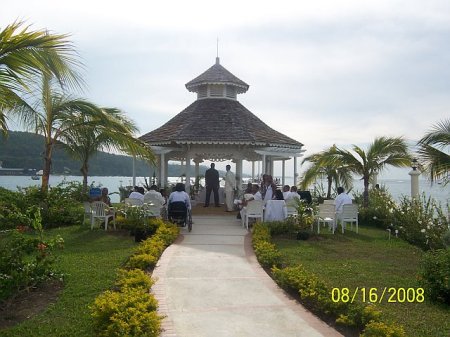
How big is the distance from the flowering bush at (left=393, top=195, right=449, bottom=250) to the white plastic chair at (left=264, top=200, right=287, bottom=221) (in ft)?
10.3

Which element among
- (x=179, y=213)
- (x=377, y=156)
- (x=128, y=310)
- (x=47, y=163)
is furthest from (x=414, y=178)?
(x=128, y=310)

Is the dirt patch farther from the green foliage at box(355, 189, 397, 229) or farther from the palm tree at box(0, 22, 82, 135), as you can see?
the green foliage at box(355, 189, 397, 229)

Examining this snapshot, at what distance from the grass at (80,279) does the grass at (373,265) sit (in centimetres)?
330

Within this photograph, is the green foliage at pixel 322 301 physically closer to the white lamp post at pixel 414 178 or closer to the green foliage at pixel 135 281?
the green foliage at pixel 135 281

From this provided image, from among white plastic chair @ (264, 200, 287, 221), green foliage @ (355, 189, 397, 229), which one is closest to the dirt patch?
white plastic chair @ (264, 200, 287, 221)

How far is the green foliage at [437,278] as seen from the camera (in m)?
6.50

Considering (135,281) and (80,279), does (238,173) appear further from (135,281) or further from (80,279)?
(135,281)

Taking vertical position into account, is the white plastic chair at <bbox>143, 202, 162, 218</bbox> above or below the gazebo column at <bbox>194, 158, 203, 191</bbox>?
below

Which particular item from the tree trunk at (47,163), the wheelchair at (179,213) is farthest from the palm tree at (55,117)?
the wheelchair at (179,213)

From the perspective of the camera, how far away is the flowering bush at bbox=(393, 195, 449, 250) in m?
10.6

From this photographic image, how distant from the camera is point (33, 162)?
38562 mm

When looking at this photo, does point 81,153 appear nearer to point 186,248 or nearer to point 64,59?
point 186,248

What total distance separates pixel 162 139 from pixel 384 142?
8240 millimetres

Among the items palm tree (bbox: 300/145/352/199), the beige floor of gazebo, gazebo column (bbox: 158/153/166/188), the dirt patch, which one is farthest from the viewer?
palm tree (bbox: 300/145/352/199)
